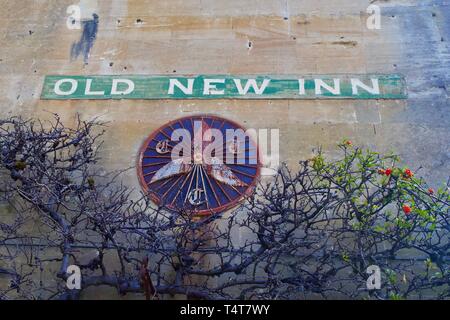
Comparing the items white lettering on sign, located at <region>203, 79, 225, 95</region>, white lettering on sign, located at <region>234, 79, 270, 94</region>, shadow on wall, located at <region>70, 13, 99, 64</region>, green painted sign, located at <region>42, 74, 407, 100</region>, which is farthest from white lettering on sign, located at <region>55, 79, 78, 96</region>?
white lettering on sign, located at <region>234, 79, 270, 94</region>

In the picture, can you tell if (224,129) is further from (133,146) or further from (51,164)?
(51,164)

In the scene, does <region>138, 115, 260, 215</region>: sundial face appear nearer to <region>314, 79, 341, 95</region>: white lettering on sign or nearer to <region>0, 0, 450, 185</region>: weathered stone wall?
<region>0, 0, 450, 185</region>: weathered stone wall

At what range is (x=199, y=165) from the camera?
16.9 m

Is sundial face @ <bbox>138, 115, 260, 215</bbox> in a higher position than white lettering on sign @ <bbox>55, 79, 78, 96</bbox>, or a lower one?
lower

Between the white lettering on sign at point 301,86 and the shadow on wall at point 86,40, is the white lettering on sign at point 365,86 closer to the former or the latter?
the white lettering on sign at point 301,86

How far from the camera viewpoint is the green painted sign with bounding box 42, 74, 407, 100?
60.6ft

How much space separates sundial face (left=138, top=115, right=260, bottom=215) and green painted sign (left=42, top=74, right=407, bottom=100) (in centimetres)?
103

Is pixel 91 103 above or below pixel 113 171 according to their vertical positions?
above

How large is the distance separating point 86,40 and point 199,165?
5492mm

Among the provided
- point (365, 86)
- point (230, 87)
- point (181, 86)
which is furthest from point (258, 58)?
point (365, 86)

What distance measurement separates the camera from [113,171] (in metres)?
17.1

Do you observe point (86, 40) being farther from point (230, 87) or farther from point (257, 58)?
point (257, 58)

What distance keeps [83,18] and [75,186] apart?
21.5ft
